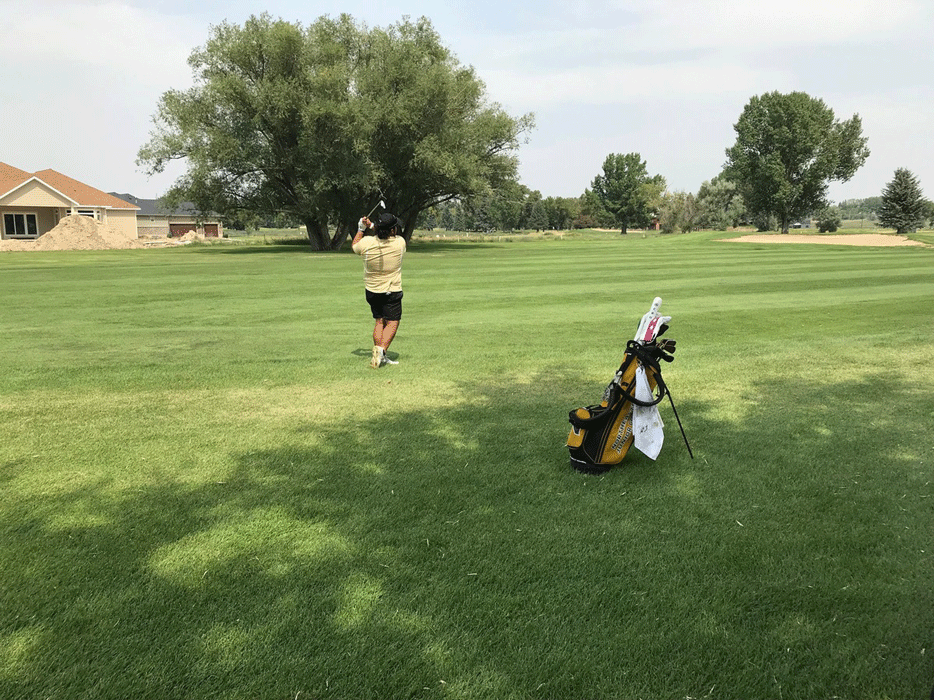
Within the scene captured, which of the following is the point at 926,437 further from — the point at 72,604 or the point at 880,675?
the point at 72,604

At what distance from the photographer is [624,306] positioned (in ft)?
48.3

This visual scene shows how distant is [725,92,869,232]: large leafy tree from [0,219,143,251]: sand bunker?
206 ft

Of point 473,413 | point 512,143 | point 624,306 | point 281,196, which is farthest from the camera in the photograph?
point 512,143

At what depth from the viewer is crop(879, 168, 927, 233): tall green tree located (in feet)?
210

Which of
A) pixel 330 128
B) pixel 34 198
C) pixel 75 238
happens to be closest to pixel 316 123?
pixel 330 128

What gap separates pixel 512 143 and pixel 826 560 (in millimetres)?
54473

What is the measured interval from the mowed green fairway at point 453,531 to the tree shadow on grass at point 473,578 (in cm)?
2

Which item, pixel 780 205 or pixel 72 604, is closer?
pixel 72 604

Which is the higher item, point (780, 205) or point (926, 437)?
point (780, 205)

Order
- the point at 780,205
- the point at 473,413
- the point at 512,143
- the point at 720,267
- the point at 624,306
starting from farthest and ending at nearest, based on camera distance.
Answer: the point at 780,205, the point at 512,143, the point at 720,267, the point at 624,306, the point at 473,413

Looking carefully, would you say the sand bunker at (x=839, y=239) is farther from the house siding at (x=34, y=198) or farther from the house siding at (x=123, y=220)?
the house siding at (x=123, y=220)

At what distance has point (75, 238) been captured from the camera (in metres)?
57.1

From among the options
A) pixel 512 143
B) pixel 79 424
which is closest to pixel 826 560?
pixel 79 424

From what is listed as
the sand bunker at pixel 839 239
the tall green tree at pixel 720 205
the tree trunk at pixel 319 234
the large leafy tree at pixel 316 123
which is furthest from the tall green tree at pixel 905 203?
the tree trunk at pixel 319 234
